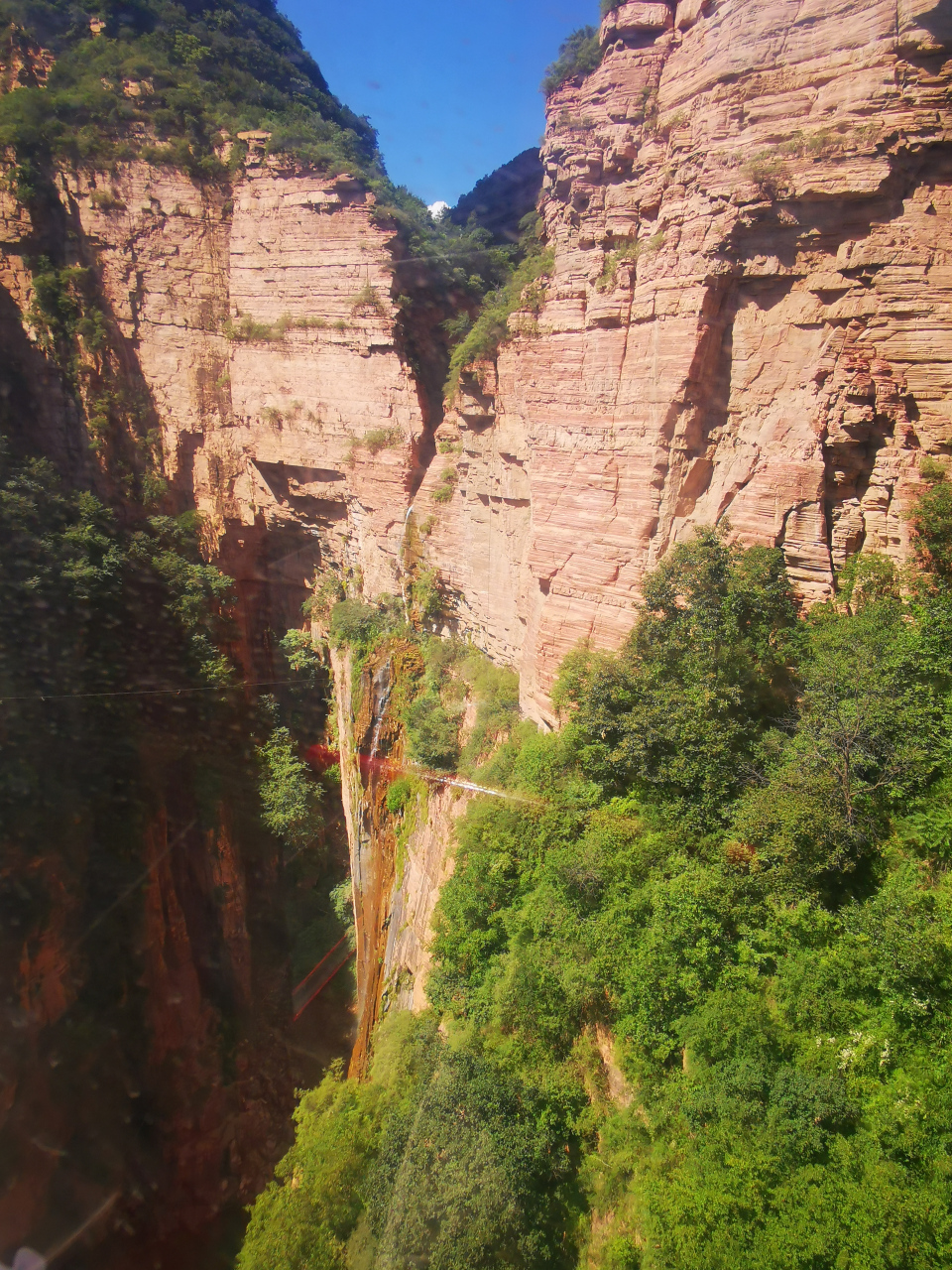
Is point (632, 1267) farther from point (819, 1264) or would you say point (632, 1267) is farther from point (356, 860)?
point (356, 860)

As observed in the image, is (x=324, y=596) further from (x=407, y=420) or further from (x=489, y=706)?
(x=489, y=706)

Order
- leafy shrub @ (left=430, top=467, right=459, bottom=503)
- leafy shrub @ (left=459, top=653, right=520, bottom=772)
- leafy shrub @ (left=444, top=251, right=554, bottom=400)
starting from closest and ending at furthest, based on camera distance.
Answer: leafy shrub @ (left=444, top=251, right=554, bottom=400)
leafy shrub @ (left=459, top=653, right=520, bottom=772)
leafy shrub @ (left=430, top=467, right=459, bottom=503)

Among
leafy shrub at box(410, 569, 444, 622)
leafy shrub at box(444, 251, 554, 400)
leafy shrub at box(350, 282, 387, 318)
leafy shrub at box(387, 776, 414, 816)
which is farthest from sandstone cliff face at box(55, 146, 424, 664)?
leafy shrub at box(387, 776, 414, 816)

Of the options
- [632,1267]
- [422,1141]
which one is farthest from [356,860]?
[632,1267]

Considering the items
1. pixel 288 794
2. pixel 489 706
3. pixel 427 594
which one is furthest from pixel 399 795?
pixel 427 594

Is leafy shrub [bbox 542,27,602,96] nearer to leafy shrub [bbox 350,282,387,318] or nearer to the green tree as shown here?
leafy shrub [bbox 350,282,387,318]

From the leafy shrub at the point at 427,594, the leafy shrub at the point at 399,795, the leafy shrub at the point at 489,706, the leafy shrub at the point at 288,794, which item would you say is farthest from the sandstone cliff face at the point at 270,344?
the leafy shrub at the point at 399,795

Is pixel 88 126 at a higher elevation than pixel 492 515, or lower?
higher

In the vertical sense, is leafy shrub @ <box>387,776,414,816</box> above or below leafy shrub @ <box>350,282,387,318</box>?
below
